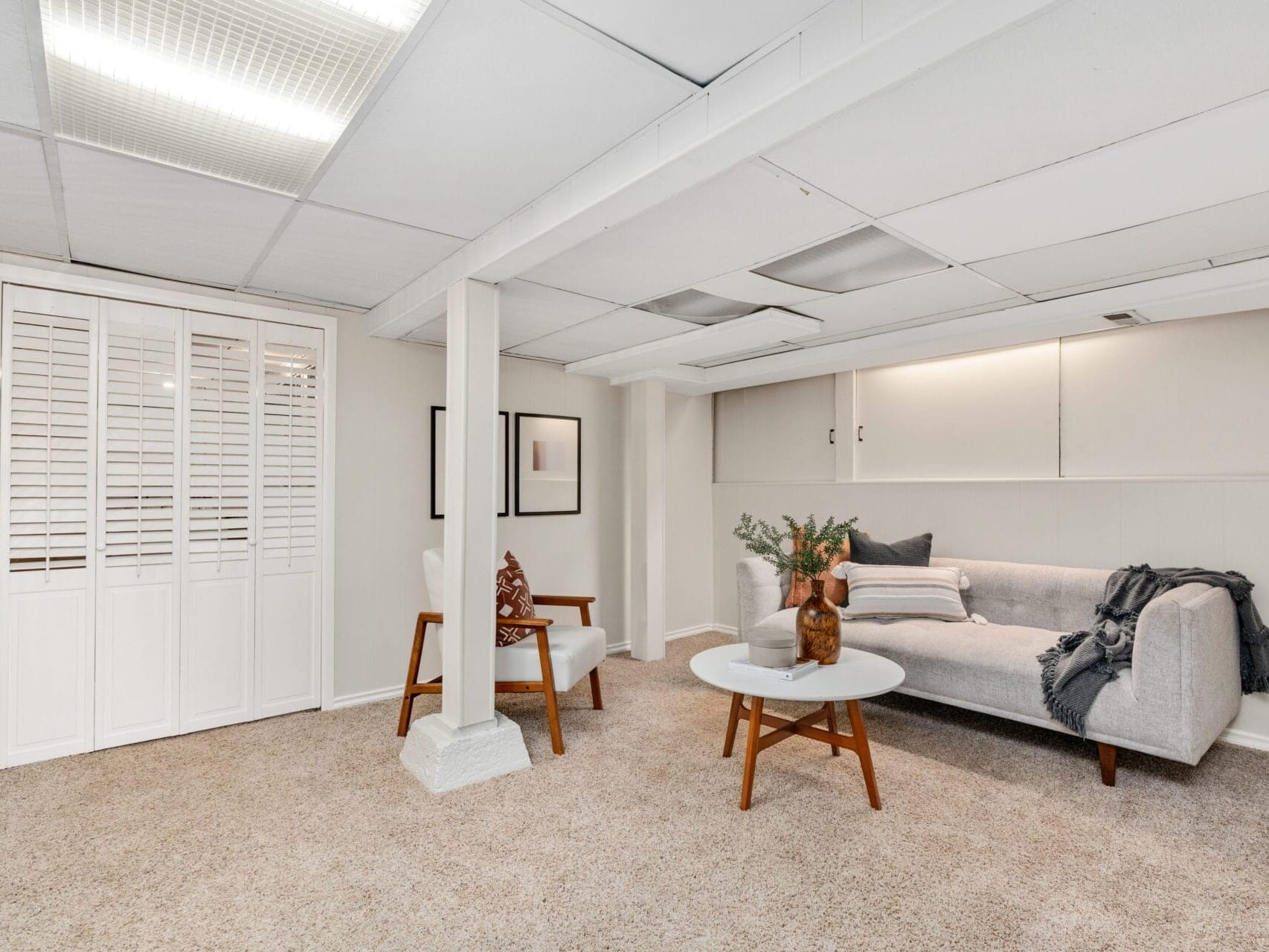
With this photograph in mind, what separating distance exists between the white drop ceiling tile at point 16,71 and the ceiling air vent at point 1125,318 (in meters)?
4.01

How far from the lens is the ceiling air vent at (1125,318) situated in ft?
10.6

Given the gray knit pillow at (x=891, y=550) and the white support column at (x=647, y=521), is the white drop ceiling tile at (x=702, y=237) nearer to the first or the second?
the white support column at (x=647, y=521)

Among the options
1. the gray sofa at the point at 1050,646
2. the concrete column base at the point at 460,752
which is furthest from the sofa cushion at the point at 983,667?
the concrete column base at the point at 460,752

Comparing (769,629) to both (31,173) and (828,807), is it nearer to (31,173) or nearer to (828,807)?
(828,807)

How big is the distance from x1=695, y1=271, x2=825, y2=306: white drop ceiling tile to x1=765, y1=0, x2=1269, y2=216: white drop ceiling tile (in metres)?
0.91

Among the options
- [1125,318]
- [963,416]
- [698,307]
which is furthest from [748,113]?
[963,416]

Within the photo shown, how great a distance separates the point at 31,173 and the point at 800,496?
14.8ft

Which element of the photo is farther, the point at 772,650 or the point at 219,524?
the point at 219,524

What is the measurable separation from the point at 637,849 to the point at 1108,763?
6.58ft

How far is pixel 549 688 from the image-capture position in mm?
3199

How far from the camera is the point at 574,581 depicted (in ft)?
16.2

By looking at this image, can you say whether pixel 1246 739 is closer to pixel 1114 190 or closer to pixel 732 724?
pixel 732 724

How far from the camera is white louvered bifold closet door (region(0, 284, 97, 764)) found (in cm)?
300

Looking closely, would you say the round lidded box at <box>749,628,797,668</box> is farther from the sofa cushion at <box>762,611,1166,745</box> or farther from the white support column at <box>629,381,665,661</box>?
the white support column at <box>629,381,665,661</box>
